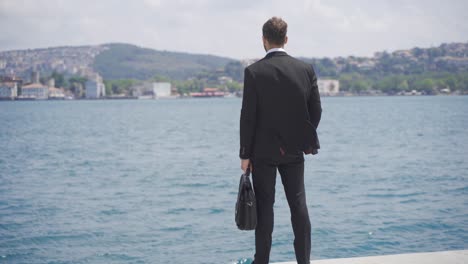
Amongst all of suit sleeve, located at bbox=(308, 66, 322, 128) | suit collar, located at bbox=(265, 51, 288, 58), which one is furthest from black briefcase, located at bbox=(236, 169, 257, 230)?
suit collar, located at bbox=(265, 51, 288, 58)

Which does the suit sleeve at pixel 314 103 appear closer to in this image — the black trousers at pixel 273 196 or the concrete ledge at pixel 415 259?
the black trousers at pixel 273 196

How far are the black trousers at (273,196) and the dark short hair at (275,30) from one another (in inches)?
36.3

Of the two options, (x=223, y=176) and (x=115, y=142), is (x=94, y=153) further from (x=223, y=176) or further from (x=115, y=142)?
(x=223, y=176)

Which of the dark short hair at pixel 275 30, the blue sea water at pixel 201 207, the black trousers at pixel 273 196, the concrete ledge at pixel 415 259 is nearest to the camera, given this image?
the dark short hair at pixel 275 30

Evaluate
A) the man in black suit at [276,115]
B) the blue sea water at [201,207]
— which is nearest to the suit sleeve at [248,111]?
A: the man in black suit at [276,115]

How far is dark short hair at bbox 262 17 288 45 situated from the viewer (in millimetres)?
4582

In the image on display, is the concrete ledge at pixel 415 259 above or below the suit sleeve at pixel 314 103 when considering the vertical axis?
below

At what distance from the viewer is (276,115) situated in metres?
4.62

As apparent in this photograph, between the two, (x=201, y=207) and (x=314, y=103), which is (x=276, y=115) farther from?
(x=201, y=207)

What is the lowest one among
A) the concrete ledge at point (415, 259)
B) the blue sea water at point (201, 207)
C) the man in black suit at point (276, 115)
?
the blue sea water at point (201, 207)

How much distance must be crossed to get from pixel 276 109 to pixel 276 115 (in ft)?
0.16

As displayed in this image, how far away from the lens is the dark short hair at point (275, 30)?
4582 millimetres

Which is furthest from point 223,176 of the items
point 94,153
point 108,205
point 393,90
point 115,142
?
point 393,90

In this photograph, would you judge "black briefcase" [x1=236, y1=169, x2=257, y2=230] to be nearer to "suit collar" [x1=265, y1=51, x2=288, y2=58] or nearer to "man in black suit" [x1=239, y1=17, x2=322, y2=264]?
"man in black suit" [x1=239, y1=17, x2=322, y2=264]
